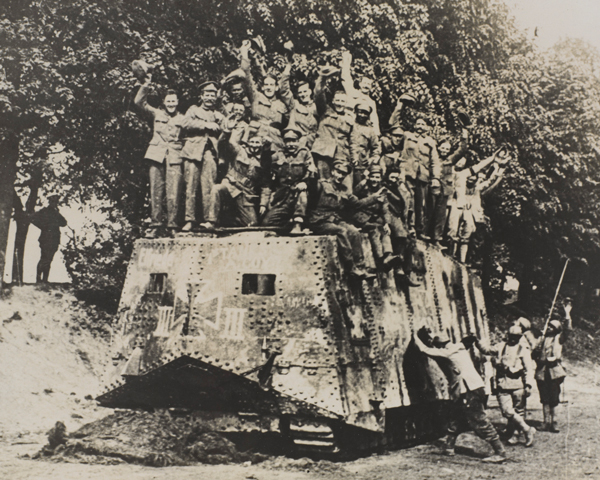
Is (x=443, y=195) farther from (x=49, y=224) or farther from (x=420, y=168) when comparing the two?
(x=49, y=224)

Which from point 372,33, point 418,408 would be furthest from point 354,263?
point 372,33

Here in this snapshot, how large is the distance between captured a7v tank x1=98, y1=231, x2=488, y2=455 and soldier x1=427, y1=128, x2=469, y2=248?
11.3 ft

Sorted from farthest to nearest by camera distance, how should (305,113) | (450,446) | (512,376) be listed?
(305,113) < (512,376) < (450,446)

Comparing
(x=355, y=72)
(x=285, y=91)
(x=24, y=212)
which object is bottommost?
(x=24, y=212)

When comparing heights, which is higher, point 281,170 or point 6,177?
point 6,177

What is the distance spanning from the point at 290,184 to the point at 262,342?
2.16 m

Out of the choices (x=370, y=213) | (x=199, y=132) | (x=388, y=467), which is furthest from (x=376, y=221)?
(x=388, y=467)

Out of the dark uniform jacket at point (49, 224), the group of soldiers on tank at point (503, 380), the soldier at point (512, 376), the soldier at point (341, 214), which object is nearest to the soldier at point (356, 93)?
the soldier at point (341, 214)

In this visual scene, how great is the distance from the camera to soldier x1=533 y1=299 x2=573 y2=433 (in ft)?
37.2

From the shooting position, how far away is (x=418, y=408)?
34.3 ft

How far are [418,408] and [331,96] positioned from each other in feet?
16.7

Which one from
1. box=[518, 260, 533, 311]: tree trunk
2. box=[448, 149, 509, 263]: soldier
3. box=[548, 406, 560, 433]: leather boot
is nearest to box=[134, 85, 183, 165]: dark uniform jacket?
box=[448, 149, 509, 263]: soldier

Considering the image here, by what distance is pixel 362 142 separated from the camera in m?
11.3

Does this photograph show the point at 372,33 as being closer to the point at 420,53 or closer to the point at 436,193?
the point at 420,53
